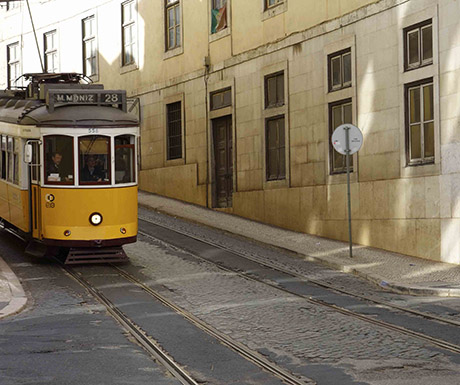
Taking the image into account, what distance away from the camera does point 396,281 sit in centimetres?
1541

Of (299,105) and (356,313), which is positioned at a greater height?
(299,105)

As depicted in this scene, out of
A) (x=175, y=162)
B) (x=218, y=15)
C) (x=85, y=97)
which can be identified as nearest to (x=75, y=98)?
(x=85, y=97)

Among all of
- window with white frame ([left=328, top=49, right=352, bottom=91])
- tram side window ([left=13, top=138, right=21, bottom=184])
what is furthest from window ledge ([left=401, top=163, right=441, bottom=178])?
tram side window ([left=13, top=138, right=21, bottom=184])

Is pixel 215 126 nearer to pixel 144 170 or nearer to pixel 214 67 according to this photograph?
pixel 214 67

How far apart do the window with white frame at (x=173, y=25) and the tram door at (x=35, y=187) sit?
1346 cm

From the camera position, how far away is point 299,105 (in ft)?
76.2

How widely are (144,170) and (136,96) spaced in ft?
8.42

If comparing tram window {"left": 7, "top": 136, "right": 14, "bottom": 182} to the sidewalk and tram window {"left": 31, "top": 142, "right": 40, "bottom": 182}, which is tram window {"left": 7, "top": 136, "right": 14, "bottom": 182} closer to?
tram window {"left": 31, "top": 142, "right": 40, "bottom": 182}

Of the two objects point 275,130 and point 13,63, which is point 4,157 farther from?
point 13,63

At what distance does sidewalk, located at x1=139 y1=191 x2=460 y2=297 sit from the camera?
14969 millimetres

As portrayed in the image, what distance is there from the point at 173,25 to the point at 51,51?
10703mm

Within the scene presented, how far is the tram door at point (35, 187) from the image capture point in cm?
1698

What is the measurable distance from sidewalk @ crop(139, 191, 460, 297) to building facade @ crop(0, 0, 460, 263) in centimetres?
46

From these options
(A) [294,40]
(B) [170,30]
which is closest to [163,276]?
(A) [294,40]
